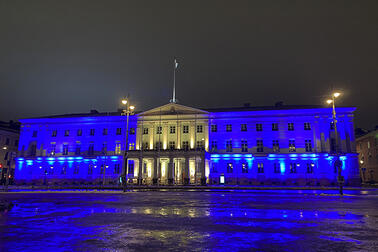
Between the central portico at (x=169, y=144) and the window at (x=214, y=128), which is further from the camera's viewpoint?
the window at (x=214, y=128)

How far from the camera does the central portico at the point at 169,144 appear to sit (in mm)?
49281

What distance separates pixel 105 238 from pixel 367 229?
7274 millimetres

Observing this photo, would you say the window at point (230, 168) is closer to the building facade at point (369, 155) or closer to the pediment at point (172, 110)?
the pediment at point (172, 110)

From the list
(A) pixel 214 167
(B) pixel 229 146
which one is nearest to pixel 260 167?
(B) pixel 229 146

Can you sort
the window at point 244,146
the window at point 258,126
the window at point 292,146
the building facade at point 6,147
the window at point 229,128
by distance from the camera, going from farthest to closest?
the building facade at point 6,147 < the window at point 229,128 < the window at point 258,126 < the window at point 244,146 < the window at point 292,146

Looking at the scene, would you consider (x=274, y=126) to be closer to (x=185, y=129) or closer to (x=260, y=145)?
(x=260, y=145)

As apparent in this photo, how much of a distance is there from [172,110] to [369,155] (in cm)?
4784

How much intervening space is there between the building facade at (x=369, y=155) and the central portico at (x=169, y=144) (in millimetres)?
39042

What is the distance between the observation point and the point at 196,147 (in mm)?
52312

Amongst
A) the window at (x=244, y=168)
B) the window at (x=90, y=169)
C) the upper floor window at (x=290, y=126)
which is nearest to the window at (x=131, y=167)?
the window at (x=90, y=169)

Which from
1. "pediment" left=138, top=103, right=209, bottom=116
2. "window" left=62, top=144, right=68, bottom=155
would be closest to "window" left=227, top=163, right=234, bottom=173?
"pediment" left=138, top=103, right=209, bottom=116

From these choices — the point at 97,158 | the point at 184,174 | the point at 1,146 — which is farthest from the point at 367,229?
the point at 1,146

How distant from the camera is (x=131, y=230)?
23.8ft

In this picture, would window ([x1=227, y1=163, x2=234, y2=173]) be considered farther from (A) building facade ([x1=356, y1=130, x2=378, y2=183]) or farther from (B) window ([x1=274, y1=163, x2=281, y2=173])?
(A) building facade ([x1=356, y1=130, x2=378, y2=183])
